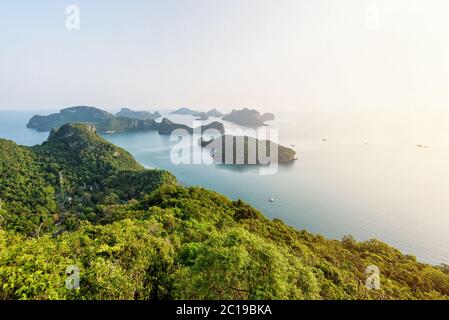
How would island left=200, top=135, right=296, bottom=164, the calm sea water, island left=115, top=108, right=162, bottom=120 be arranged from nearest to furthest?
1. the calm sea water
2. island left=200, top=135, right=296, bottom=164
3. island left=115, top=108, right=162, bottom=120

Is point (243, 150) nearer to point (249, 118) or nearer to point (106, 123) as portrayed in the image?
point (249, 118)

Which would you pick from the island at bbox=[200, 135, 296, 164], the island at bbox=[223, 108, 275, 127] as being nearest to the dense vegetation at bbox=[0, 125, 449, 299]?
the island at bbox=[200, 135, 296, 164]

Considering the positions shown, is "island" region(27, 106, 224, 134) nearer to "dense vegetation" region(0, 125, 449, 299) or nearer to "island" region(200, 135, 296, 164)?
"island" region(200, 135, 296, 164)

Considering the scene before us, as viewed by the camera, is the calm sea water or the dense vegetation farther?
the calm sea water

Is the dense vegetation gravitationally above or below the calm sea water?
above

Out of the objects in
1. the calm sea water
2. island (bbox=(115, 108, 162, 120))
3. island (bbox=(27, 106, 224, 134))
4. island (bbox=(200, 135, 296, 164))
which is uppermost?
island (bbox=(115, 108, 162, 120))
